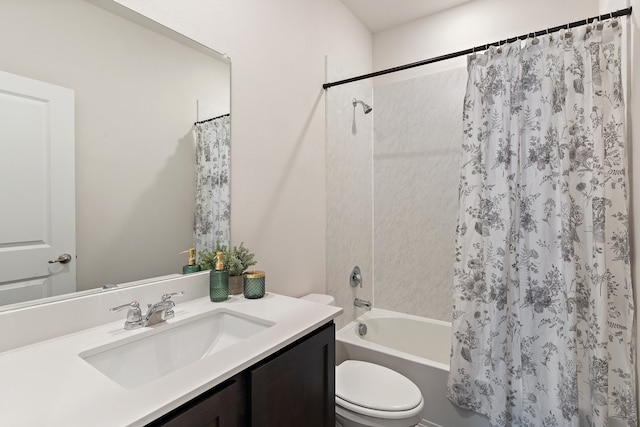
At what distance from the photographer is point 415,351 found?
242cm

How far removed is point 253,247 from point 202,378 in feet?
2.91

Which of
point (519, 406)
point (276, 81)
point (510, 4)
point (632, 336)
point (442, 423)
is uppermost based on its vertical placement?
point (510, 4)

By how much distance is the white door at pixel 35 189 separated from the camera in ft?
2.73

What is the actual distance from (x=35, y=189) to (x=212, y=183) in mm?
585

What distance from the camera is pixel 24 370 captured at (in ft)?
2.33

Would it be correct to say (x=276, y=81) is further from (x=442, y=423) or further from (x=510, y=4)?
(x=442, y=423)

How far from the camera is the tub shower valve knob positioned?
2.38 metres

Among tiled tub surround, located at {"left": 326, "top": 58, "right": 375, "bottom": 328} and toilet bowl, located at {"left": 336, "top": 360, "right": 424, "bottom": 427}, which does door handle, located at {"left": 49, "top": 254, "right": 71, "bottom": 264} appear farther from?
tiled tub surround, located at {"left": 326, "top": 58, "right": 375, "bottom": 328}

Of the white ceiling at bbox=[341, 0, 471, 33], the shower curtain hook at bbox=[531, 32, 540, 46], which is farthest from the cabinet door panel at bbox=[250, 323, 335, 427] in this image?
the white ceiling at bbox=[341, 0, 471, 33]

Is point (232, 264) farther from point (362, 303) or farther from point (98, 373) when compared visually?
point (362, 303)

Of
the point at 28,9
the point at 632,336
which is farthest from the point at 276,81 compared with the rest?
the point at 632,336

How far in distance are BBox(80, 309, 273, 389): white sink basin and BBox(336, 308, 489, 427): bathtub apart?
3.64ft

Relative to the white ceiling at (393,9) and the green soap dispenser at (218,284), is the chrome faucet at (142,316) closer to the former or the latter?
the green soap dispenser at (218,284)

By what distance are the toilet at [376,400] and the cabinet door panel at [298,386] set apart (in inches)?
13.5
